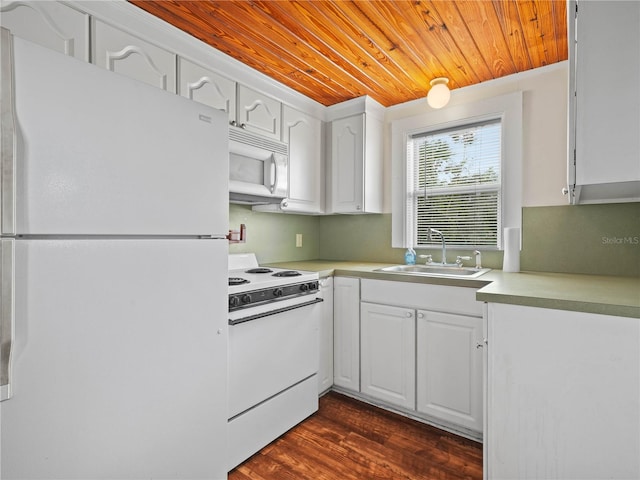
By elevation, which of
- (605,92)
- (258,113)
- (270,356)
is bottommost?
(270,356)

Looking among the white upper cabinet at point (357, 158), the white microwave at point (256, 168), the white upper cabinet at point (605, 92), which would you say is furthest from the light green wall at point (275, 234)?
the white upper cabinet at point (605, 92)

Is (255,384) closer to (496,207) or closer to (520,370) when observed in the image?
(520,370)

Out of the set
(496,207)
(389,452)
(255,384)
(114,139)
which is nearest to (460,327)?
(389,452)

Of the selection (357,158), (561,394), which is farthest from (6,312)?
(357,158)

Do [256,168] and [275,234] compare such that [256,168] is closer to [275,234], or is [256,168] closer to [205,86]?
[205,86]

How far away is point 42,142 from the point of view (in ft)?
3.06

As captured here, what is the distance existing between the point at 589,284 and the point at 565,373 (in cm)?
62

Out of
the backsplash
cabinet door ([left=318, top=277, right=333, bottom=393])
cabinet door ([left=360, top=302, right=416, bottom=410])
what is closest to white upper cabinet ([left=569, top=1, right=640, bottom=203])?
the backsplash

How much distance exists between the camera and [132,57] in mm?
1599

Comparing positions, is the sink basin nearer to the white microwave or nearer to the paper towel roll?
the paper towel roll

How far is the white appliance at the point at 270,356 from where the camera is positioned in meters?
1.66

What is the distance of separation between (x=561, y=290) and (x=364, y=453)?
4.20ft

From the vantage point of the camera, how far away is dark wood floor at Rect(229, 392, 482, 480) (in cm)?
164

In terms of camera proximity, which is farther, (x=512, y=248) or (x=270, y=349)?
(x=512, y=248)
